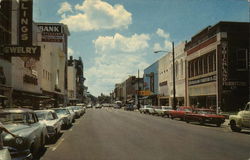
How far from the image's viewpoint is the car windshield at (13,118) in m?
10.5

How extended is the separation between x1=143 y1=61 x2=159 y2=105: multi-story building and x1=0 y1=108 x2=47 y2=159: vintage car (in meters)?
63.6

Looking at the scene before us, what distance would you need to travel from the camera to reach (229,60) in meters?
37.0

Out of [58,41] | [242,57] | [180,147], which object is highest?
[58,41]

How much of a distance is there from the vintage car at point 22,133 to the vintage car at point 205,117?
658 inches

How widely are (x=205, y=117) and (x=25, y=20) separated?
58.4ft

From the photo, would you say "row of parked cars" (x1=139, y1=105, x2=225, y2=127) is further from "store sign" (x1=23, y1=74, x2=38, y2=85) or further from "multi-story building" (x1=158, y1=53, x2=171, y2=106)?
"multi-story building" (x1=158, y1=53, x2=171, y2=106)

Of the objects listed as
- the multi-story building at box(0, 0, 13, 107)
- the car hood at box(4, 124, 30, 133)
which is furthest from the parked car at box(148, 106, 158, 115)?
the car hood at box(4, 124, 30, 133)

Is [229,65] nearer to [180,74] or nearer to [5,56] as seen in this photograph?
[180,74]

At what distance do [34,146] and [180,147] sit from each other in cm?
559

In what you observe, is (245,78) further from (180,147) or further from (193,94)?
(180,147)

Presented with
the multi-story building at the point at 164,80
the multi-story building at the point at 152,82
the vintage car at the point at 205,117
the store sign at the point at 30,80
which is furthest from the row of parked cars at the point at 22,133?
the multi-story building at the point at 152,82

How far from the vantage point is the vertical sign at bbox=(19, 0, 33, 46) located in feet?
98.4

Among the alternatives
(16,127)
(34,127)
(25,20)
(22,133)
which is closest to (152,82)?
(25,20)

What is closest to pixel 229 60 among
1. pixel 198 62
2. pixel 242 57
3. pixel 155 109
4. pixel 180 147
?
pixel 242 57
